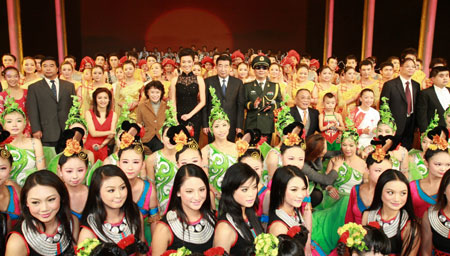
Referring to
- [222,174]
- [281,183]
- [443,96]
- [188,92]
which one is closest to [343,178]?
[222,174]

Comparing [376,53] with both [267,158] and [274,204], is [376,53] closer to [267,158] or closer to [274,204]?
[267,158]

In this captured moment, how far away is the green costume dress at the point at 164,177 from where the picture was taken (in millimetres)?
3428

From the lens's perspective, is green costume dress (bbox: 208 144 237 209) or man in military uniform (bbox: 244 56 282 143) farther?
man in military uniform (bbox: 244 56 282 143)

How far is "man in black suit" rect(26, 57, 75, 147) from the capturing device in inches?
181

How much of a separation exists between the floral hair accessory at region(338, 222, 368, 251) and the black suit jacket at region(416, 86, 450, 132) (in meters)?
3.23

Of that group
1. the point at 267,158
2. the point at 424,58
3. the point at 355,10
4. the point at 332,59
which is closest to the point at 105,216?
the point at 267,158

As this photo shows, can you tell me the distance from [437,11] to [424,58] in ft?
3.37

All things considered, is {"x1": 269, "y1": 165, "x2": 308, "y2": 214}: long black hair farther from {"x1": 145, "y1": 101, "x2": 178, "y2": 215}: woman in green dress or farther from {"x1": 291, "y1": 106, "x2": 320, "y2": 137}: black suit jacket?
{"x1": 291, "y1": 106, "x2": 320, "y2": 137}: black suit jacket

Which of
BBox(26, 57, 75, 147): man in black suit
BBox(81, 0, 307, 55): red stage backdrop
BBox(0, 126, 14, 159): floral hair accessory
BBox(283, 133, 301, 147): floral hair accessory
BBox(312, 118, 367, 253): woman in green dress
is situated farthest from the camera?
BBox(81, 0, 307, 55): red stage backdrop

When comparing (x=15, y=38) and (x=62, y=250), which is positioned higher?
(x=15, y=38)

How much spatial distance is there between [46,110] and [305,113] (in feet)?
9.74

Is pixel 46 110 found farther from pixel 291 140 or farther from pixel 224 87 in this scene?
pixel 291 140

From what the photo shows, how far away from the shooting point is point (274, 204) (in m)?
2.58

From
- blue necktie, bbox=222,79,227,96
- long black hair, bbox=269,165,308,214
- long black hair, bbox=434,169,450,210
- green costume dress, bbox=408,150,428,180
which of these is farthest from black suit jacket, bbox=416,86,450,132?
long black hair, bbox=269,165,308,214
